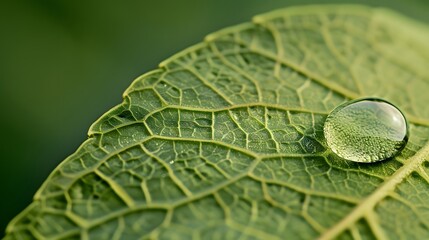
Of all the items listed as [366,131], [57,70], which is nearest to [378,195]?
[366,131]

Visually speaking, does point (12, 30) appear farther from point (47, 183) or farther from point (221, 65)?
point (47, 183)

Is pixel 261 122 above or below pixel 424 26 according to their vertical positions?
above

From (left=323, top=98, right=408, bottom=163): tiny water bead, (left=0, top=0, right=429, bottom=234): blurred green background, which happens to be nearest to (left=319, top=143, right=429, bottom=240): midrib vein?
(left=323, top=98, right=408, bottom=163): tiny water bead

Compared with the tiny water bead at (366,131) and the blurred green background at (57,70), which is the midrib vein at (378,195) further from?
the blurred green background at (57,70)

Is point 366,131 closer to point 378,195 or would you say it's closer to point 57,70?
point 378,195

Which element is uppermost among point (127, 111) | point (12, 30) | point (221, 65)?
point (12, 30)

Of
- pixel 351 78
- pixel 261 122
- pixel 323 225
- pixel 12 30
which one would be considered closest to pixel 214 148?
pixel 261 122

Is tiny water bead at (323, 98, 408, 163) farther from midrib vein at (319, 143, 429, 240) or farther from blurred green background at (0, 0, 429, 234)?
blurred green background at (0, 0, 429, 234)
